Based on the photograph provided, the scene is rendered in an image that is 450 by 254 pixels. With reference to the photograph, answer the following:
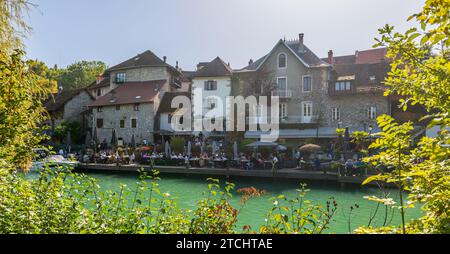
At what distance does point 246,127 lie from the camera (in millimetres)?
37250

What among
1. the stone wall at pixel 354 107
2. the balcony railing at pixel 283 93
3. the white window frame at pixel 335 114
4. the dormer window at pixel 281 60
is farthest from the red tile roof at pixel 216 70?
the white window frame at pixel 335 114

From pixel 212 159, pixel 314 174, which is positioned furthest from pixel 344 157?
pixel 212 159

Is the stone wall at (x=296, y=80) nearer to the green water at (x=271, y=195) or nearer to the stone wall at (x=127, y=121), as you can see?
the green water at (x=271, y=195)

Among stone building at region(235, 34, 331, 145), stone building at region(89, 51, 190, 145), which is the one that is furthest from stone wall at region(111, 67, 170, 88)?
stone building at region(235, 34, 331, 145)

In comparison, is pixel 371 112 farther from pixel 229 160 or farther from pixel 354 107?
pixel 229 160

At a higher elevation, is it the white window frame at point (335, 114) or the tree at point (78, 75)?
the tree at point (78, 75)

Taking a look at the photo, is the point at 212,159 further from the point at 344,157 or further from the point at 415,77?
the point at 415,77

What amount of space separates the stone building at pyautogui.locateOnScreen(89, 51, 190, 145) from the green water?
14704 millimetres

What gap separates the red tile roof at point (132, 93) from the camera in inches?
1708

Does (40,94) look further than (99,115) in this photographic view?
No

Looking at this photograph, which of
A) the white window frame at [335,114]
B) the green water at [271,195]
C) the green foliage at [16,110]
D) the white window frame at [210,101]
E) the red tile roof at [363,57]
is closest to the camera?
the green foliage at [16,110]

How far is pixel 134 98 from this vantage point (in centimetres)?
4388

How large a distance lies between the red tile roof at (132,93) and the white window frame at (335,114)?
2183 centimetres
